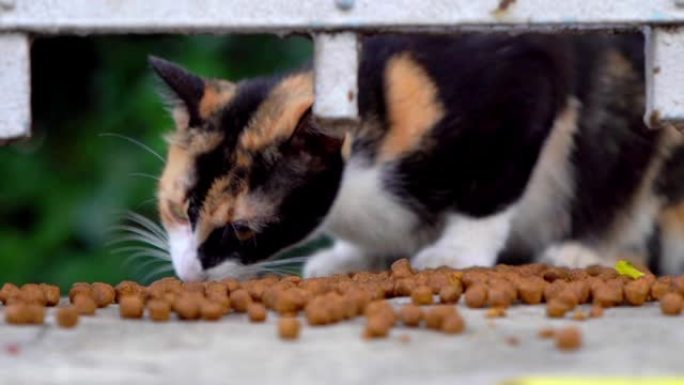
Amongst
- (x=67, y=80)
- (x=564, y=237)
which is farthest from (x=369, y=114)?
(x=67, y=80)

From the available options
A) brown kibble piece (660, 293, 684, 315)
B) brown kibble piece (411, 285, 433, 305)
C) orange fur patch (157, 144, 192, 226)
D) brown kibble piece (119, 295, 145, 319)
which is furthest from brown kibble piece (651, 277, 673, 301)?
orange fur patch (157, 144, 192, 226)

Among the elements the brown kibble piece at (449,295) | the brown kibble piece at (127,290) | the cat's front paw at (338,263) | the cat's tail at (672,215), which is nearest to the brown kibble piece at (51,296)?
the brown kibble piece at (127,290)

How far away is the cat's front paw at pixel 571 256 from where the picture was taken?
331cm

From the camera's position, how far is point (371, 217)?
322 cm

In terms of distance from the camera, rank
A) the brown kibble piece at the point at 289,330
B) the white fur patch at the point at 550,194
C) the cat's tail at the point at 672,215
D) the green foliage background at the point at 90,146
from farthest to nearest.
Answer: the green foliage background at the point at 90,146, the cat's tail at the point at 672,215, the white fur patch at the point at 550,194, the brown kibble piece at the point at 289,330

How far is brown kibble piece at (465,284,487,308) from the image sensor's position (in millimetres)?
2154

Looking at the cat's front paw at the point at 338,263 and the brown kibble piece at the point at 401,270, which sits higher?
the cat's front paw at the point at 338,263

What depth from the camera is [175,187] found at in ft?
10.2

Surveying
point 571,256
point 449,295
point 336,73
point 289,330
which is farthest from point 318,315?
point 571,256

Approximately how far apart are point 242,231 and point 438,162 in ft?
1.57

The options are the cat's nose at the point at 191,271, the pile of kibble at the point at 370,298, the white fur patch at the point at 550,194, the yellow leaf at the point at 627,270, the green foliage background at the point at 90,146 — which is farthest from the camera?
the green foliage background at the point at 90,146

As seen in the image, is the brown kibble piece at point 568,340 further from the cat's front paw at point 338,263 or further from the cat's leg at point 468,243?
the cat's front paw at point 338,263

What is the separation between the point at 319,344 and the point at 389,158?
138cm

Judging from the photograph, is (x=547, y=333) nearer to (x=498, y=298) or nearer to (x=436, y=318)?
(x=436, y=318)
